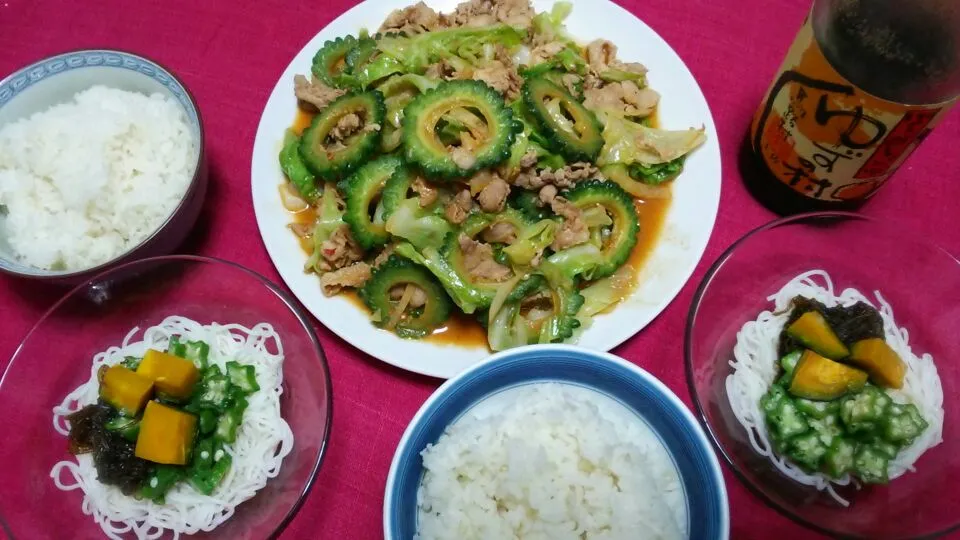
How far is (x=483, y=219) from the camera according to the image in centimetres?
256

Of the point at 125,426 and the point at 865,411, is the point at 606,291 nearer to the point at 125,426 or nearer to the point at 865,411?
the point at 865,411

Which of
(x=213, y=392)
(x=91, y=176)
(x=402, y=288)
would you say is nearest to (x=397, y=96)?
(x=402, y=288)

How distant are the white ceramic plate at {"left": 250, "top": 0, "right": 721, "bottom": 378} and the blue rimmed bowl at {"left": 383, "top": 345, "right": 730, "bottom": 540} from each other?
312 mm

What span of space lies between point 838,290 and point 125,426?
7.96ft

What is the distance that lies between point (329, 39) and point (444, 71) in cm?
57

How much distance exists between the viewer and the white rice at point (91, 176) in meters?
2.55

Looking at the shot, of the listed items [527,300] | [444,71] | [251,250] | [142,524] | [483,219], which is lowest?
[142,524]

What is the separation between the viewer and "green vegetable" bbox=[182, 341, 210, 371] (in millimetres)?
2314

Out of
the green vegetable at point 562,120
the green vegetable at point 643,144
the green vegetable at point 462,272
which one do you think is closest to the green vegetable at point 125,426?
the green vegetable at point 462,272

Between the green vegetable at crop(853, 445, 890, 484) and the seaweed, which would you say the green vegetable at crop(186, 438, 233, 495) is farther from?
the green vegetable at crop(853, 445, 890, 484)

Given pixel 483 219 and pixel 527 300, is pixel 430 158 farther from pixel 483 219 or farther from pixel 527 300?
pixel 527 300

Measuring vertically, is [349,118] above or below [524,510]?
above

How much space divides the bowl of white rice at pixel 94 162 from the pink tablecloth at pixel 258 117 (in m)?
0.28

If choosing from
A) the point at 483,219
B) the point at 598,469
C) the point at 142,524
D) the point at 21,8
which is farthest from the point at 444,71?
the point at 21,8
